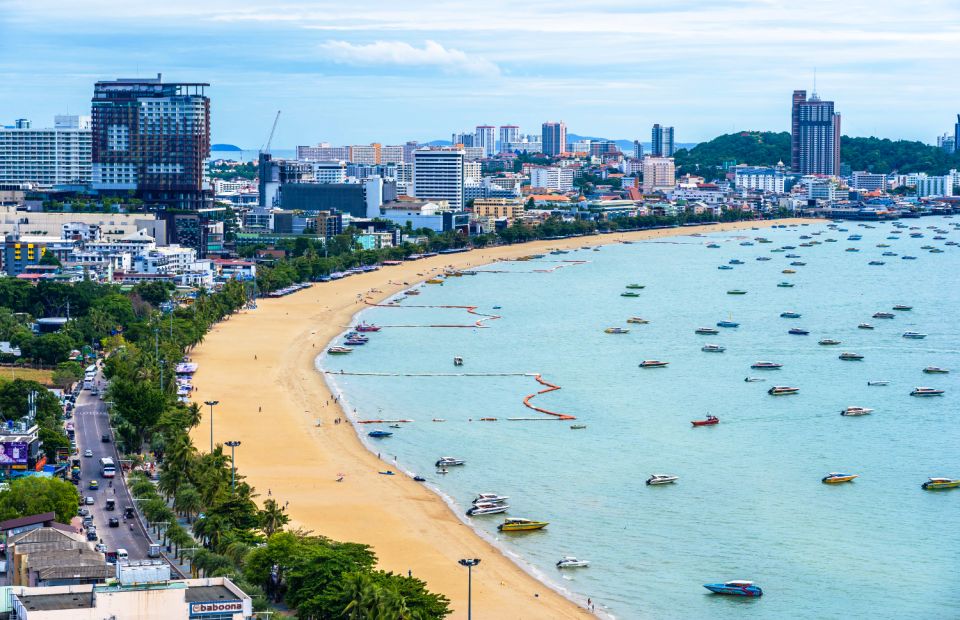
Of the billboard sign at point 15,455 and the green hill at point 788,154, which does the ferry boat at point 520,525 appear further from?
the green hill at point 788,154

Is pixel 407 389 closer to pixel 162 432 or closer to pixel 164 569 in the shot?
pixel 162 432

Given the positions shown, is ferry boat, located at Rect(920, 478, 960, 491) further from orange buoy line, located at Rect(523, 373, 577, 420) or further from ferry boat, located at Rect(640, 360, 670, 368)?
ferry boat, located at Rect(640, 360, 670, 368)

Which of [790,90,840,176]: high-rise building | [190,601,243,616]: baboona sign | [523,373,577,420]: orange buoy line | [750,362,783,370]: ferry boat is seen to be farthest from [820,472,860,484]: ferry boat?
[790,90,840,176]: high-rise building

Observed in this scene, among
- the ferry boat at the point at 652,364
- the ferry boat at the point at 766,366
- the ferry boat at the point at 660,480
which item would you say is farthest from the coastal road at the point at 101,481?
the ferry boat at the point at 766,366

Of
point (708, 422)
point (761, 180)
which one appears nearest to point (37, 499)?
point (708, 422)

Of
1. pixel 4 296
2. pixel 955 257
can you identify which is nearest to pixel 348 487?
pixel 4 296

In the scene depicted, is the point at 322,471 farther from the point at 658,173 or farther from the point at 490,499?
the point at 658,173
